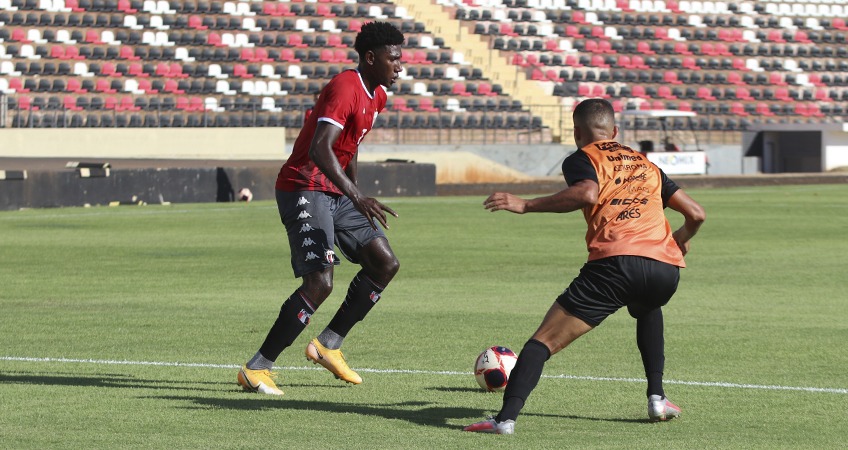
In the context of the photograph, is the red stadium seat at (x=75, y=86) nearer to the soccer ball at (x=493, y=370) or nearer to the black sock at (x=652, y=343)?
the soccer ball at (x=493, y=370)

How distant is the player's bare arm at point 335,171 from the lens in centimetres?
743

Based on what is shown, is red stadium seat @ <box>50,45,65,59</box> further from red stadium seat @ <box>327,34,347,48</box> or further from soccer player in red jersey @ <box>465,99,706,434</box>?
soccer player in red jersey @ <box>465,99,706,434</box>

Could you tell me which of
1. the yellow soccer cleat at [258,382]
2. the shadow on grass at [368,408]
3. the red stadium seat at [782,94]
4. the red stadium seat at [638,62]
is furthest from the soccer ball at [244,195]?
the red stadium seat at [782,94]

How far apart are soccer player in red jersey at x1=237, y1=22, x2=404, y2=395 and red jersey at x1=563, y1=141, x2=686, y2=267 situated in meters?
1.42

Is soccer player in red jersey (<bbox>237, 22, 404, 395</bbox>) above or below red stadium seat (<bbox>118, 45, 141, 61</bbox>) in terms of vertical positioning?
above

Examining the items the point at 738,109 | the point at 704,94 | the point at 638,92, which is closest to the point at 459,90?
the point at 638,92

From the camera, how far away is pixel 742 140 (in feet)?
158

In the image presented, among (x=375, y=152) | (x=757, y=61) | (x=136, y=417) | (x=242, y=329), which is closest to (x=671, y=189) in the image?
(x=136, y=417)

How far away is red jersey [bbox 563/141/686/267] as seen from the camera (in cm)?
655

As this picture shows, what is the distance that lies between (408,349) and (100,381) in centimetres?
233

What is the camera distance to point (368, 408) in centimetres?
733

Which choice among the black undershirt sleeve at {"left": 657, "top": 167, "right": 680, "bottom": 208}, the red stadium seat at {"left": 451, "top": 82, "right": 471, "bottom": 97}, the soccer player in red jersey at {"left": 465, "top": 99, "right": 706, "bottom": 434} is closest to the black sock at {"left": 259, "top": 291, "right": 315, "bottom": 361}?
the soccer player in red jersey at {"left": 465, "top": 99, "right": 706, "bottom": 434}

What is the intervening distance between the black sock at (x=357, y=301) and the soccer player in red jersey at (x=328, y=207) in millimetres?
74

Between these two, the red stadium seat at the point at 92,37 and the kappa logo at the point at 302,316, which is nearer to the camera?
the kappa logo at the point at 302,316
